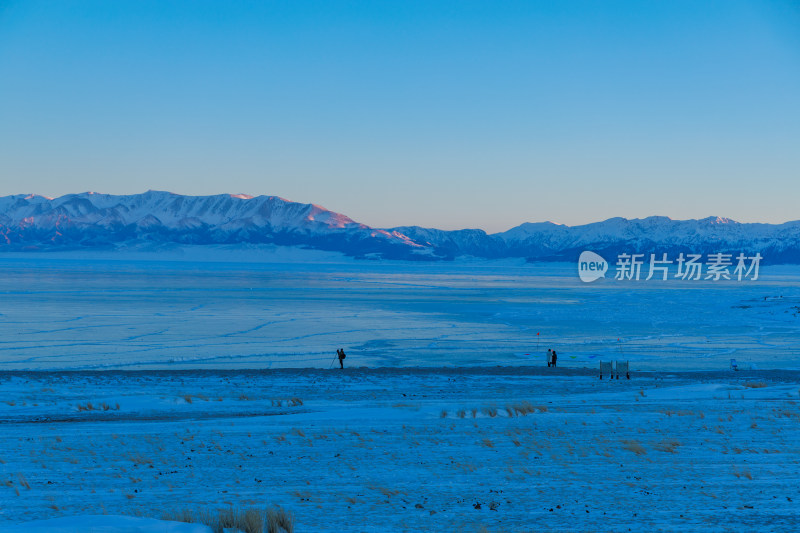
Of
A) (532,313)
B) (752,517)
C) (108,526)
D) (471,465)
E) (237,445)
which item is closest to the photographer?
(108,526)

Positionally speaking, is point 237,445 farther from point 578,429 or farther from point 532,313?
point 532,313

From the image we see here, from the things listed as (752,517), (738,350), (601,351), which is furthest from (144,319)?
(752,517)

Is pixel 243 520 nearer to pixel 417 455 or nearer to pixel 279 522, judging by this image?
pixel 279 522

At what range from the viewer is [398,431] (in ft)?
38.8

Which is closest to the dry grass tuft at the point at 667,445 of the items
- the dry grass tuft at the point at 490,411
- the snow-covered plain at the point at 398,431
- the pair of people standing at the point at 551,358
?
the snow-covered plain at the point at 398,431

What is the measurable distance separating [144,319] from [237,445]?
1061 inches

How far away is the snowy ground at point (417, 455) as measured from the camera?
24.2 feet

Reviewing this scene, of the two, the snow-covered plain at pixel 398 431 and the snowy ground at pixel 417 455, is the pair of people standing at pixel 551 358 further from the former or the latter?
the snowy ground at pixel 417 455

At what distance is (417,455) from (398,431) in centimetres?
175

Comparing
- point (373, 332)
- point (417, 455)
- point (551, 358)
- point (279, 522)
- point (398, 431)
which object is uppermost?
point (279, 522)

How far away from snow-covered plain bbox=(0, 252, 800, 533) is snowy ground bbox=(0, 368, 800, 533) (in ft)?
0.14

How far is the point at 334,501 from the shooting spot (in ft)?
25.5

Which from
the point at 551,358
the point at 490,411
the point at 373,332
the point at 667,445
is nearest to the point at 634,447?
the point at 667,445

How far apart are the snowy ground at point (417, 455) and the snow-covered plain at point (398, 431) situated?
41 millimetres
